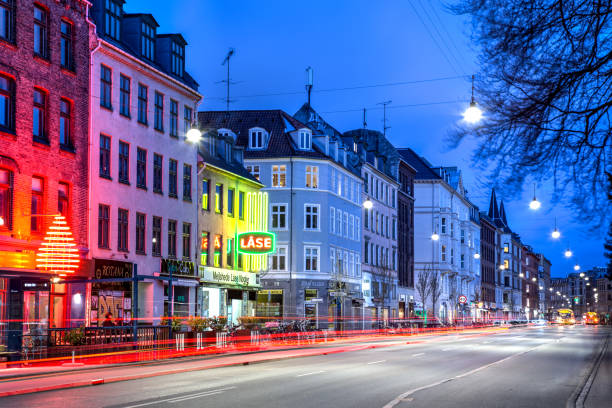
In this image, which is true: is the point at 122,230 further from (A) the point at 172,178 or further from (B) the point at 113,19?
(B) the point at 113,19

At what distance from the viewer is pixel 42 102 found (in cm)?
3344

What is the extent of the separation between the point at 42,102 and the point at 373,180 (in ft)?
169

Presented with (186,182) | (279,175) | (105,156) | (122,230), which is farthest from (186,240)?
(279,175)

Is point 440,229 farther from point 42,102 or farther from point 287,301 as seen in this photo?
point 42,102

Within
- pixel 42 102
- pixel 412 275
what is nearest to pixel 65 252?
pixel 42 102

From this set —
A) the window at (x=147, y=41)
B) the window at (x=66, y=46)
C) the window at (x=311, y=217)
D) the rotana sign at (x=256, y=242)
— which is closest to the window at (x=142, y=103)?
the window at (x=147, y=41)

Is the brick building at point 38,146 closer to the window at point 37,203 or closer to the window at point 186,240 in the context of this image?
the window at point 37,203

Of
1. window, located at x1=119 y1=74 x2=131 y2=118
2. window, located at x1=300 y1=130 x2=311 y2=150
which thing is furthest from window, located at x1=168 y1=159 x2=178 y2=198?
window, located at x1=300 y1=130 x2=311 y2=150

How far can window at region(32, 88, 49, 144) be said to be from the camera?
32906 millimetres

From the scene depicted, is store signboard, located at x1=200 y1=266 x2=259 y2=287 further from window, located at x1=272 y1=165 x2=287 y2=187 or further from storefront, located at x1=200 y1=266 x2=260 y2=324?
window, located at x1=272 y1=165 x2=287 y2=187

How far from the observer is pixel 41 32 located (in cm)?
3347

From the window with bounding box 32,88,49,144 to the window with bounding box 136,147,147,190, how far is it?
27.3 feet

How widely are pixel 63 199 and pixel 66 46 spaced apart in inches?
250

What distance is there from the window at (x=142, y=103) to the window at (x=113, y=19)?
282cm
